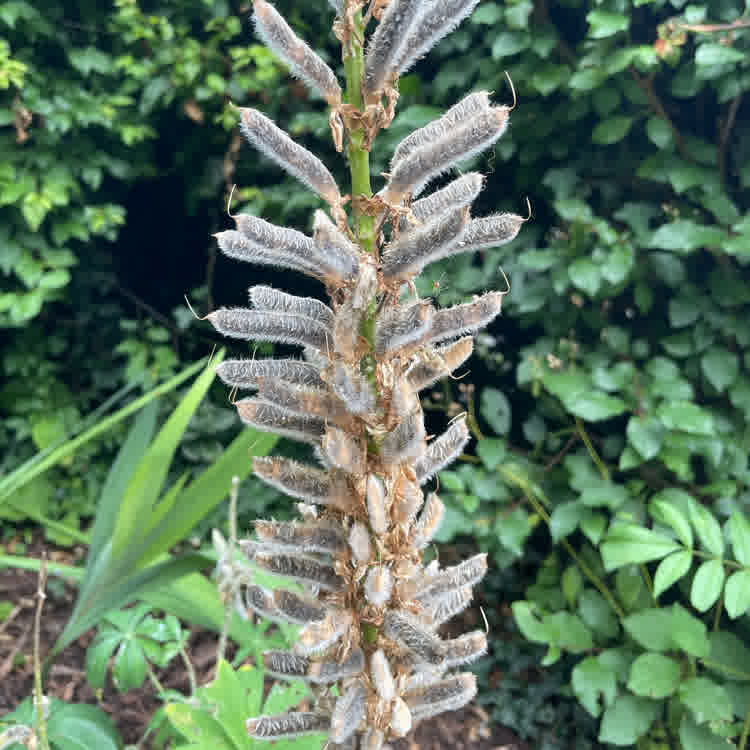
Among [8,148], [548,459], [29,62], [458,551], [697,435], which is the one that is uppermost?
[29,62]

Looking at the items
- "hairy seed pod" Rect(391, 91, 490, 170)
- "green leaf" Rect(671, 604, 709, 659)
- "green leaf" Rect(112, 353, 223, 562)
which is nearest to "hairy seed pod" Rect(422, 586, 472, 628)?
"hairy seed pod" Rect(391, 91, 490, 170)

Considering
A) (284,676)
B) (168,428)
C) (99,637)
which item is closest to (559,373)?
(168,428)

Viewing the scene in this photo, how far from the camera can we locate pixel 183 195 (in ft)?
10.6

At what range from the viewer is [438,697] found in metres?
0.74

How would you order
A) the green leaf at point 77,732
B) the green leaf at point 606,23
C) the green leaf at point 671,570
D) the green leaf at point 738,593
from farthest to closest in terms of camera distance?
the green leaf at point 606,23
the green leaf at point 671,570
the green leaf at point 738,593
the green leaf at point 77,732

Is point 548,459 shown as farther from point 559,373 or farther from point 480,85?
point 480,85

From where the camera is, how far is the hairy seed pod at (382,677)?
67 cm

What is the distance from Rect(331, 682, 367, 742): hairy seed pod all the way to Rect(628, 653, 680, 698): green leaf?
1.30 m

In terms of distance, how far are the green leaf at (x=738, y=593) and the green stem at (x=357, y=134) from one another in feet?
3.97

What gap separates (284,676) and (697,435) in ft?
5.13

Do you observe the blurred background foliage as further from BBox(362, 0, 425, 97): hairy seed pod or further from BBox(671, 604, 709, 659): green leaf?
BBox(362, 0, 425, 97): hairy seed pod

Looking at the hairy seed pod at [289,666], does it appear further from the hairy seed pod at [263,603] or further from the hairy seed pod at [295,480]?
the hairy seed pod at [295,480]

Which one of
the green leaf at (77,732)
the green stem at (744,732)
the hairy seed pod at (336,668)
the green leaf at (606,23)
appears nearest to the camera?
the hairy seed pod at (336,668)

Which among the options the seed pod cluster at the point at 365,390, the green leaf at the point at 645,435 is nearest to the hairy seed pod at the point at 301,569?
the seed pod cluster at the point at 365,390
